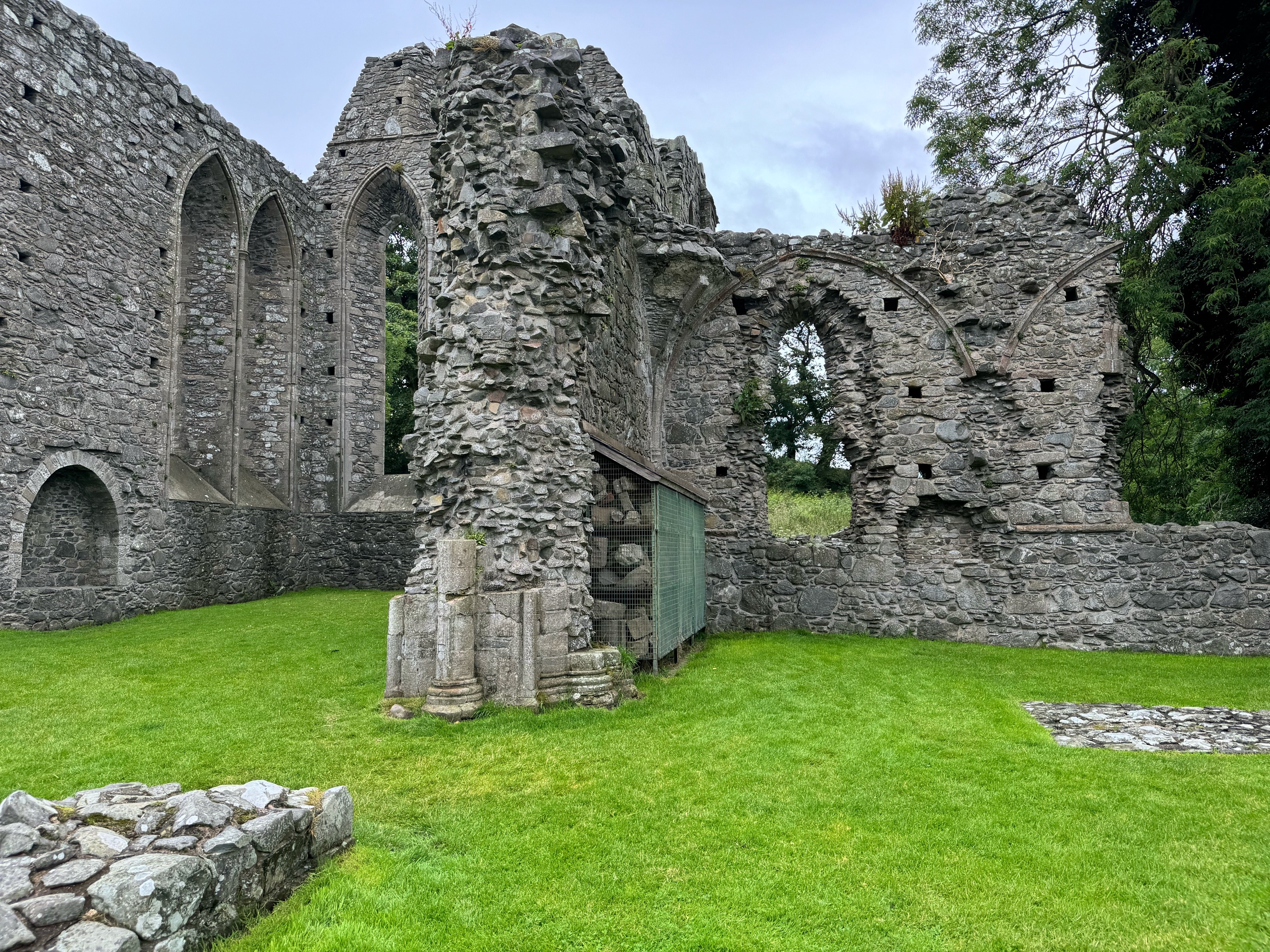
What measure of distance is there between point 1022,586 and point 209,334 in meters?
15.6

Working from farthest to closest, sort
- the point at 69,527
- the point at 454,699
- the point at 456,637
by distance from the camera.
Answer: the point at 69,527, the point at 456,637, the point at 454,699

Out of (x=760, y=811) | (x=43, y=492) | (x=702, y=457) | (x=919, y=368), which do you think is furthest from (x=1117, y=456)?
(x=43, y=492)

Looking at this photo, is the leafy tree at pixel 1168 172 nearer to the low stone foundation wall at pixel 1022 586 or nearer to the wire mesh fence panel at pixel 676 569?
the low stone foundation wall at pixel 1022 586

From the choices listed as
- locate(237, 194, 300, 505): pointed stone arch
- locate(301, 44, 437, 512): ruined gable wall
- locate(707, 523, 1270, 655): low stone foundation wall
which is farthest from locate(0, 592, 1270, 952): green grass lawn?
locate(301, 44, 437, 512): ruined gable wall

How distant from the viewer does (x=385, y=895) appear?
2902 millimetres

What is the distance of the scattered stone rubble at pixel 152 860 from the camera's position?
2092 mm

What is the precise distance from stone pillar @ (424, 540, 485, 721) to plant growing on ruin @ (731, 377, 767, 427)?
6.30 metres

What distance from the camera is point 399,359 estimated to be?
2238 centimetres

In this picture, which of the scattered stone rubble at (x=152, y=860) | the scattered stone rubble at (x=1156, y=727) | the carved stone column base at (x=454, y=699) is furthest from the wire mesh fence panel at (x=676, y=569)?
the scattered stone rubble at (x=152, y=860)

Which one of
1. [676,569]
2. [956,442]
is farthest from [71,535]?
[956,442]

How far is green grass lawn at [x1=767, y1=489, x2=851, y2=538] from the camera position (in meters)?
16.2

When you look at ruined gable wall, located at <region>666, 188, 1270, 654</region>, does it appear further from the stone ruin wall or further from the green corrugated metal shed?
the stone ruin wall

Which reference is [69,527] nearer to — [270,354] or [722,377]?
[270,354]

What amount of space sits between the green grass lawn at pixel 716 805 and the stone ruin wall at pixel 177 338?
4.28m
